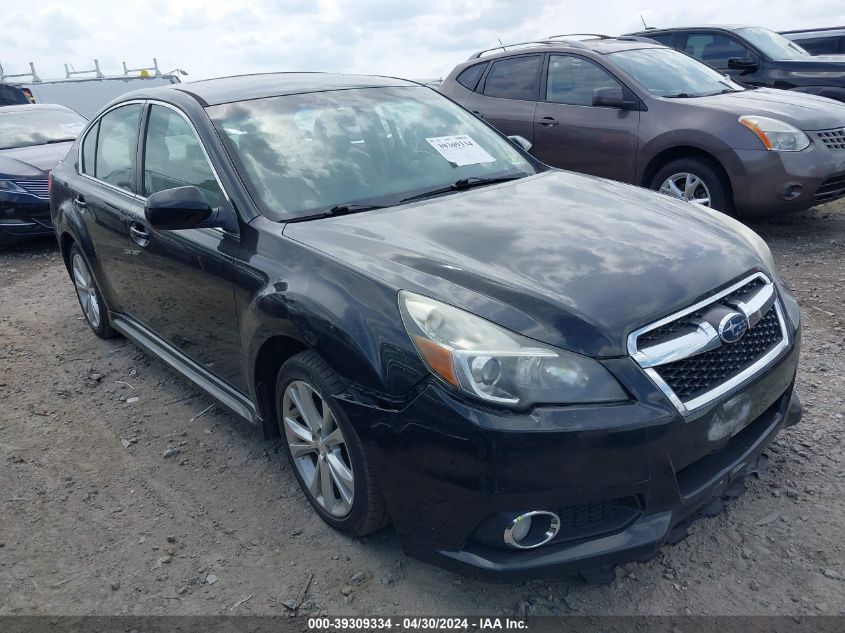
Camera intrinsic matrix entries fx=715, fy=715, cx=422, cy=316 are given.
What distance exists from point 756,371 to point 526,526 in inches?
36.3

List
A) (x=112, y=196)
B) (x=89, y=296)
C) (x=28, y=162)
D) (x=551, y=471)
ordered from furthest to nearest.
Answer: (x=28, y=162)
(x=89, y=296)
(x=112, y=196)
(x=551, y=471)

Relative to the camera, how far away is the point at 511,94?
7.34m

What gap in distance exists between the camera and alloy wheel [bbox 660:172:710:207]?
600 cm

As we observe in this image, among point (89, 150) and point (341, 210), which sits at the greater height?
point (341, 210)

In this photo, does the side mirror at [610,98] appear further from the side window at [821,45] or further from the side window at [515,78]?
the side window at [821,45]

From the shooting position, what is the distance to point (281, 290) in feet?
8.52

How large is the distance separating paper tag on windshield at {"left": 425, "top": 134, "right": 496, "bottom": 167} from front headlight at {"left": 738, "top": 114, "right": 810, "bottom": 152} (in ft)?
10.4

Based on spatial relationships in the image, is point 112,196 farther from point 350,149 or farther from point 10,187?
point 10,187

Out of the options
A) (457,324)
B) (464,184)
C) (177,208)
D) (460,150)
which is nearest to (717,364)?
(457,324)

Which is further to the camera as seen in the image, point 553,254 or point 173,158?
point 173,158

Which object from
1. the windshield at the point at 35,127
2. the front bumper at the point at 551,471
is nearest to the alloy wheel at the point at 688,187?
the front bumper at the point at 551,471

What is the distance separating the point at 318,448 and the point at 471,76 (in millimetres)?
6036

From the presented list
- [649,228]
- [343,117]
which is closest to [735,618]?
[649,228]

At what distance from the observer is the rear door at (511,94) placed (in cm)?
714
